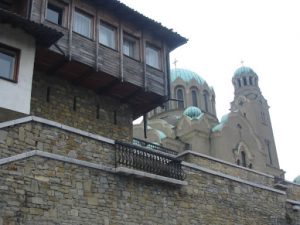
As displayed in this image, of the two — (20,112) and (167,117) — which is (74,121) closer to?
(20,112)

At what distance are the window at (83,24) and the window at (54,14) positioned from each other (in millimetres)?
598

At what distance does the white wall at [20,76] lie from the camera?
575 inches

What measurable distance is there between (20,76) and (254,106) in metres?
40.5

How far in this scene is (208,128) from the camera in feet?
136

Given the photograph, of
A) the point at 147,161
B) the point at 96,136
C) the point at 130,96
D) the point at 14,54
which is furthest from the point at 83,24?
the point at 147,161

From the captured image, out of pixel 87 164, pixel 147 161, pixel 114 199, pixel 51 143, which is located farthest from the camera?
pixel 147 161

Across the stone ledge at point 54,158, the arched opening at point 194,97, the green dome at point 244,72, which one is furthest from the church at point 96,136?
the green dome at point 244,72

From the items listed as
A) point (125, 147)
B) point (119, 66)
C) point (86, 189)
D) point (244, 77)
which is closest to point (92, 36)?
point (119, 66)

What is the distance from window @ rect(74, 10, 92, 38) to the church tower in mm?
32502

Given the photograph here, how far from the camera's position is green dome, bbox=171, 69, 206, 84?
159 feet

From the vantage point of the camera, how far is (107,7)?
64.5ft

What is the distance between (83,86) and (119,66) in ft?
5.18

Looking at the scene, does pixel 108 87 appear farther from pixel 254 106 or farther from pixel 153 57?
pixel 254 106

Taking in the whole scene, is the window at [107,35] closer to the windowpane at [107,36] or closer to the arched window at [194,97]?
the windowpane at [107,36]
